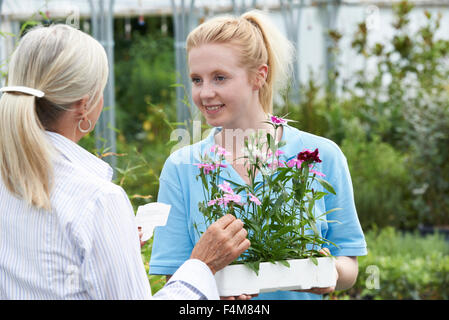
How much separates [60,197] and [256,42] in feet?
2.80

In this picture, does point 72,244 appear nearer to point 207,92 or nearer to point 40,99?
point 40,99

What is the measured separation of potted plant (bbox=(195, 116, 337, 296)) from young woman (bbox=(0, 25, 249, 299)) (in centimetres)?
17

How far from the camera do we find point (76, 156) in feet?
4.25

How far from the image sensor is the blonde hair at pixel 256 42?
173 centimetres

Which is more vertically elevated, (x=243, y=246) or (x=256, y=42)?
(x=256, y=42)

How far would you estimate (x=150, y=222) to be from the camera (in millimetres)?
1525

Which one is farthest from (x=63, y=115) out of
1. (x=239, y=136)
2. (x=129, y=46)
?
(x=129, y=46)

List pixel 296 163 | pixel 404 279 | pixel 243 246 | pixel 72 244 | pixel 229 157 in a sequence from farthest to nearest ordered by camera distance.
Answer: pixel 404 279
pixel 229 157
pixel 296 163
pixel 243 246
pixel 72 244

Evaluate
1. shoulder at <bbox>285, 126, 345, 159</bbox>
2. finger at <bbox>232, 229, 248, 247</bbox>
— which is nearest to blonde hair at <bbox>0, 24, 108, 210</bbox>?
finger at <bbox>232, 229, 248, 247</bbox>

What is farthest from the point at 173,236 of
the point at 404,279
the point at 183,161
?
the point at 404,279

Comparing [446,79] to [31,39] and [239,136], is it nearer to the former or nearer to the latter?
[239,136]

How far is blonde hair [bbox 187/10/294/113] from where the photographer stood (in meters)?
1.73

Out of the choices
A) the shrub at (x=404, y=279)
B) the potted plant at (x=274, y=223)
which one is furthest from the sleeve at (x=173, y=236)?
the shrub at (x=404, y=279)

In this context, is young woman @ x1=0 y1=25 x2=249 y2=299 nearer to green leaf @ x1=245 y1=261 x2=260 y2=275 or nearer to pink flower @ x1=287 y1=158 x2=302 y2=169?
green leaf @ x1=245 y1=261 x2=260 y2=275
